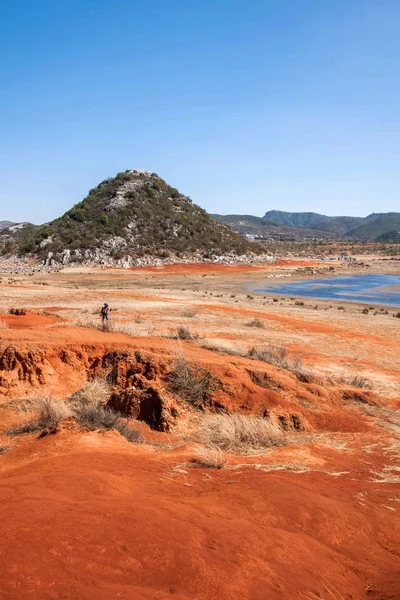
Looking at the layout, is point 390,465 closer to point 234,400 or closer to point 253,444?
point 253,444

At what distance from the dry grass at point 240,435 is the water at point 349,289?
3463 centimetres

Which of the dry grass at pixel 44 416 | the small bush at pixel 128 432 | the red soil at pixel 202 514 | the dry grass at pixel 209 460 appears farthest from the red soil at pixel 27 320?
the dry grass at pixel 209 460

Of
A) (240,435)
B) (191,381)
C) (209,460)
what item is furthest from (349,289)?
(209,460)

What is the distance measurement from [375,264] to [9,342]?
83298 mm

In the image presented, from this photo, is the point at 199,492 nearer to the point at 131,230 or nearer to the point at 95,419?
the point at 95,419

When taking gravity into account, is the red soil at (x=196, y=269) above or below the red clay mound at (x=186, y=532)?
above

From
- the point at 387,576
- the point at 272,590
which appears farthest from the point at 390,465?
the point at 272,590

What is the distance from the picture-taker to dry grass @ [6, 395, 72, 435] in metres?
8.69

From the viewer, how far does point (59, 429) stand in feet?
26.6

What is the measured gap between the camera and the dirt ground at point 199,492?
379cm

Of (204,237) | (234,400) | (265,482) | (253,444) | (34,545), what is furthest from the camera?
(204,237)

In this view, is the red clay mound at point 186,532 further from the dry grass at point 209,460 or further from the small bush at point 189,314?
the small bush at point 189,314

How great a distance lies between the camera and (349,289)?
172ft

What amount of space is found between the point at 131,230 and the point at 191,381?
70239 mm
